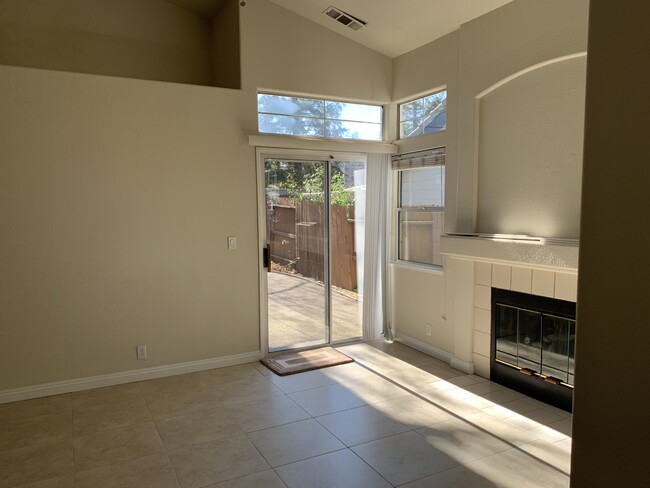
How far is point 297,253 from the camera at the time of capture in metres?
4.97

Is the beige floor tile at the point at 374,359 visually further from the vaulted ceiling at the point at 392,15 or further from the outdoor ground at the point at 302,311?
the vaulted ceiling at the point at 392,15

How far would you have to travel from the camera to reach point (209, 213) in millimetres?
4449

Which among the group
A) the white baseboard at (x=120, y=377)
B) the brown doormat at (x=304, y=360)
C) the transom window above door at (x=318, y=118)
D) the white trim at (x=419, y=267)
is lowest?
the brown doormat at (x=304, y=360)

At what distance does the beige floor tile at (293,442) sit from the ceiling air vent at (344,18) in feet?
12.2

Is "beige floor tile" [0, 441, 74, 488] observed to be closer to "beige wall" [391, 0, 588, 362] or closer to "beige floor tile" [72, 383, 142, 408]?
"beige floor tile" [72, 383, 142, 408]

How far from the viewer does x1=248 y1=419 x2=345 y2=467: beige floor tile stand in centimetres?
294

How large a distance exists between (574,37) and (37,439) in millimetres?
4672

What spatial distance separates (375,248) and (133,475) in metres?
3.34

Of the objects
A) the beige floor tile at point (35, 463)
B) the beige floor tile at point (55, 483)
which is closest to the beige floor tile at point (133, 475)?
the beige floor tile at point (55, 483)

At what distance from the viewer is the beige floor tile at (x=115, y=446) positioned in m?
2.93

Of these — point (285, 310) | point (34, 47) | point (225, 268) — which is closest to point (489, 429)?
point (285, 310)

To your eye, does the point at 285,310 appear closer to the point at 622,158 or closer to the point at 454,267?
the point at 454,267

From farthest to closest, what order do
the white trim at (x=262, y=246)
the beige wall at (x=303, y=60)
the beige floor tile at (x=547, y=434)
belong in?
1. the white trim at (x=262, y=246)
2. the beige wall at (x=303, y=60)
3. the beige floor tile at (x=547, y=434)

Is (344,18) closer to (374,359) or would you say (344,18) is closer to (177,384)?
(374,359)
